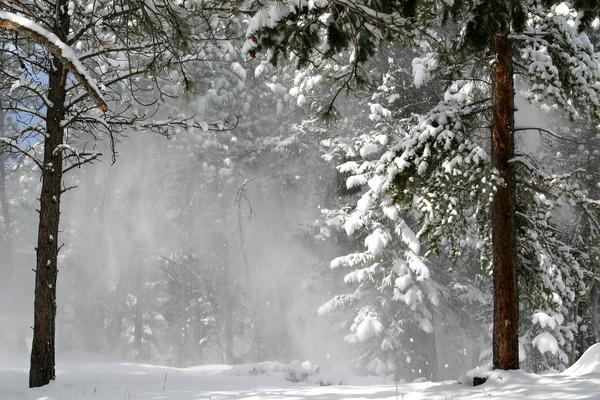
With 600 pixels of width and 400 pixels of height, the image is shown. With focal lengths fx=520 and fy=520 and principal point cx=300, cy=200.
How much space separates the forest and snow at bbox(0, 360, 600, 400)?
2.6 inches

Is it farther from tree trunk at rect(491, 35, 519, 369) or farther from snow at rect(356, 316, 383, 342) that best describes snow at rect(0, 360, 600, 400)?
snow at rect(356, 316, 383, 342)

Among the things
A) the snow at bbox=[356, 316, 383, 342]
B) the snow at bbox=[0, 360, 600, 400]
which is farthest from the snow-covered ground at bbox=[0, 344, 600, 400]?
the snow at bbox=[356, 316, 383, 342]

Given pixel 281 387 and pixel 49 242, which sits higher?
pixel 49 242

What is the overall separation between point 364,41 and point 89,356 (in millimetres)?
22606

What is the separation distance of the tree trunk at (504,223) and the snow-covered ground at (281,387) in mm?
506

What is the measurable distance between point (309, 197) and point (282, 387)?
1622 cm

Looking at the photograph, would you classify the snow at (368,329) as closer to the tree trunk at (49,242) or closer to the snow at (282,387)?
the snow at (282,387)

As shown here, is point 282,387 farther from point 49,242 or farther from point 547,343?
point 547,343

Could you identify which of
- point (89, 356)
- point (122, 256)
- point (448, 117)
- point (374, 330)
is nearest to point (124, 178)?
point (122, 256)

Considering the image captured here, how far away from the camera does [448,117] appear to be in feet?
21.9

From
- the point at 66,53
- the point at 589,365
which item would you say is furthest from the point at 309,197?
the point at 66,53

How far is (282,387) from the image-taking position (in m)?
8.22

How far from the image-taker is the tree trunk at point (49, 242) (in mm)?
7688

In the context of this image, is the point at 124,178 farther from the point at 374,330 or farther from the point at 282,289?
the point at 374,330
